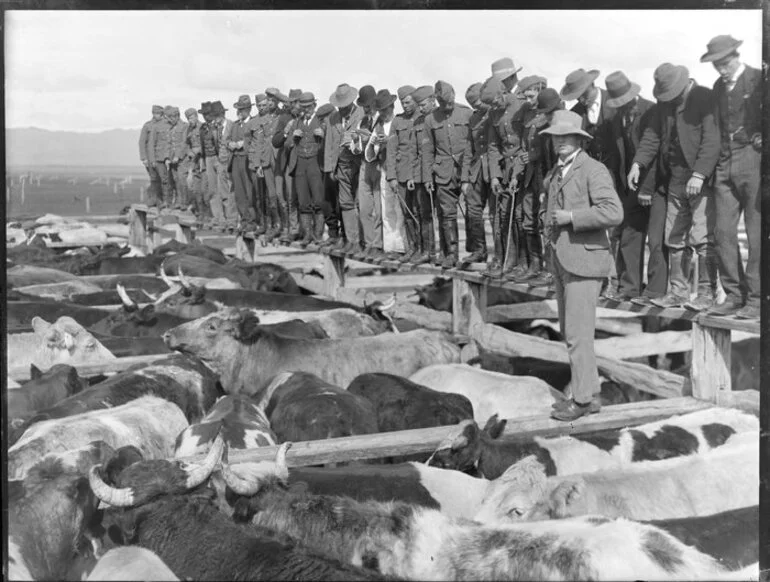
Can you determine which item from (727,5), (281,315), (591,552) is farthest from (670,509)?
(281,315)

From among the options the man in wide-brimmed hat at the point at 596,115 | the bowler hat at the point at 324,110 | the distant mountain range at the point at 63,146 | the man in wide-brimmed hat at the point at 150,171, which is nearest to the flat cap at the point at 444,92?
the bowler hat at the point at 324,110

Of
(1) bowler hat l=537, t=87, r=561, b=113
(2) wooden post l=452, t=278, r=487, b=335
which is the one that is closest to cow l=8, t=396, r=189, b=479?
(2) wooden post l=452, t=278, r=487, b=335

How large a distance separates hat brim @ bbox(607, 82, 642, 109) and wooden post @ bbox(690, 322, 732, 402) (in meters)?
2.08

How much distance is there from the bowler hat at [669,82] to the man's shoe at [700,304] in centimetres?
165

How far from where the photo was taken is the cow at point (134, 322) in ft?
41.6

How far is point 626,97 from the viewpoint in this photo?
913 cm

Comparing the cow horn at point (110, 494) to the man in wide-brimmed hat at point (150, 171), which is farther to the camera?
the man in wide-brimmed hat at point (150, 171)

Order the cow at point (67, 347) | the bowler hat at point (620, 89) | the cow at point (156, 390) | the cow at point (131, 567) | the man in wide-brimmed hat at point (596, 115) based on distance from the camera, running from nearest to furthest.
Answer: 1. the cow at point (131, 567)
2. the cow at point (156, 390)
3. the bowler hat at point (620, 89)
4. the man in wide-brimmed hat at point (596, 115)
5. the cow at point (67, 347)

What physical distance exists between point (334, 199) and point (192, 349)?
4.28 metres

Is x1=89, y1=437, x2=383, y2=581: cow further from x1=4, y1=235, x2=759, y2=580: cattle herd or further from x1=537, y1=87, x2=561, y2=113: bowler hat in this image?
Result: x1=537, y1=87, x2=561, y2=113: bowler hat

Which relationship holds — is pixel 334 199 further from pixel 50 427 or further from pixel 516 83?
pixel 50 427

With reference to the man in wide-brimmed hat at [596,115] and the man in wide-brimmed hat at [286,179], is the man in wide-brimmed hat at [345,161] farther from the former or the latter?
the man in wide-brimmed hat at [596,115]

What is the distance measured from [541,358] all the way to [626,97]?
286cm

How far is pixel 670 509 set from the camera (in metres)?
6.24
